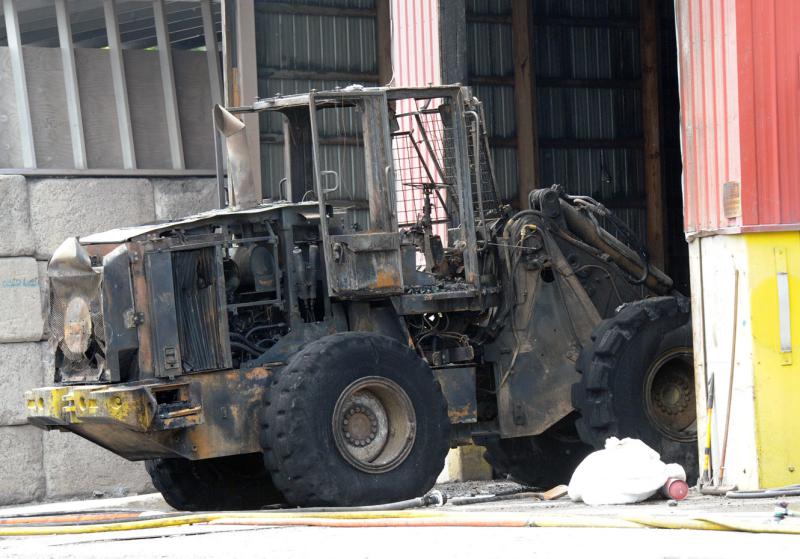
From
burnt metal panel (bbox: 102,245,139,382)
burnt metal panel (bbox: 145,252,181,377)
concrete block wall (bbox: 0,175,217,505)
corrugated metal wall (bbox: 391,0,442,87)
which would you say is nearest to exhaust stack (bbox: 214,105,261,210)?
burnt metal panel (bbox: 145,252,181,377)

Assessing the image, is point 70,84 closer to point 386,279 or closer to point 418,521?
point 386,279

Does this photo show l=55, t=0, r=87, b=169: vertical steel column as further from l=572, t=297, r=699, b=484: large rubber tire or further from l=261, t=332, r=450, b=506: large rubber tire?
l=572, t=297, r=699, b=484: large rubber tire

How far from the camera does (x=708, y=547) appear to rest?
782 centimetres

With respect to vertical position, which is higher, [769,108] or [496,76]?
[496,76]

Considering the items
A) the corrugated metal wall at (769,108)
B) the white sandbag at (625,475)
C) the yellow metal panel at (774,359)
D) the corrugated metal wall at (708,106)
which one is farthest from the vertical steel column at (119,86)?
the yellow metal panel at (774,359)

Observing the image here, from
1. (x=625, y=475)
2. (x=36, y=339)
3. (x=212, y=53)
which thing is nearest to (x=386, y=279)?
(x=625, y=475)

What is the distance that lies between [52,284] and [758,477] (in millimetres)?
5409

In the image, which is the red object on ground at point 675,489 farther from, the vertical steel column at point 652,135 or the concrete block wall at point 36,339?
the vertical steel column at point 652,135

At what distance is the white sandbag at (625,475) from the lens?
1095 cm

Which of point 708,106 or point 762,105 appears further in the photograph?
point 708,106

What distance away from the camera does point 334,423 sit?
11.5 metres

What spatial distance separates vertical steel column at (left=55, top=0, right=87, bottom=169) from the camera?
663 inches

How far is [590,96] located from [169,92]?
5910mm

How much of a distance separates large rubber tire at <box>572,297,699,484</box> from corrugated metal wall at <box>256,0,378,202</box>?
19.6 ft
